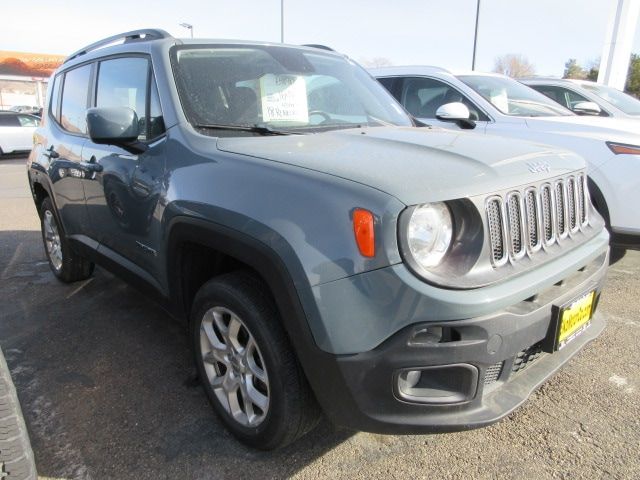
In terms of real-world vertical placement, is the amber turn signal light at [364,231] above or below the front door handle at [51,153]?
above

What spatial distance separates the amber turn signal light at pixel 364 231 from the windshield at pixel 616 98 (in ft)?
25.2

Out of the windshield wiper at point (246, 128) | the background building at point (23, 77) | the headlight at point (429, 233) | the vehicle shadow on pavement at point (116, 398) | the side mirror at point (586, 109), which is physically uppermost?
the windshield wiper at point (246, 128)

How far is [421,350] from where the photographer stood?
5.38 ft

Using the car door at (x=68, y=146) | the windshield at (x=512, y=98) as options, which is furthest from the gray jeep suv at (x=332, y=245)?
the windshield at (x=512, y=98)

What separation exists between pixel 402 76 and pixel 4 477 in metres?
5.22

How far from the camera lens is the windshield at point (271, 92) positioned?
2.53 m

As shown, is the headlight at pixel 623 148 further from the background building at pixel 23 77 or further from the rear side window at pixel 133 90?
the background building at pixel 23 77

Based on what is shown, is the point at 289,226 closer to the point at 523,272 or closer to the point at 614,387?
the point at 523,272

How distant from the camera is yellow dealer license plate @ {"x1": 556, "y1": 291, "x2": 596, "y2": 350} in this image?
196 centimetres

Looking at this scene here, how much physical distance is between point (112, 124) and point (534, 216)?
1956 millimetres

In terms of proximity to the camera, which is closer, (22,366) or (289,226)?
(289,226)

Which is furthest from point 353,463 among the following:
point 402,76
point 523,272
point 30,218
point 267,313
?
point 30,218

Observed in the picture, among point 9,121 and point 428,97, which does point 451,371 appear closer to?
point 428,97

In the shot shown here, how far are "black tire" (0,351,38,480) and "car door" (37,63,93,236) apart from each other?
6.08 ft
